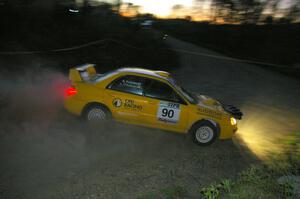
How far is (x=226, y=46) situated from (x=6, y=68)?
69.8ft

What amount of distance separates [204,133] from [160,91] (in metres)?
1.45

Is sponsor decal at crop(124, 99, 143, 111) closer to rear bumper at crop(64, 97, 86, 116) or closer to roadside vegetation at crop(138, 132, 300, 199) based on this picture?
rear bumper at crop(64, 97, 86, 116)

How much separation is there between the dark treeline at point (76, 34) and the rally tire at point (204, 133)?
7483 millimetres

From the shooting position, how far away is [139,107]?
8.83 meters

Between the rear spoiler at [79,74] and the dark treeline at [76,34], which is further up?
the dark treeline at [76,34]

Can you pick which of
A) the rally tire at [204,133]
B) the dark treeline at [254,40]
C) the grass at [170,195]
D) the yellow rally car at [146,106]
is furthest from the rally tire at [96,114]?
the dark treeline at [254,40]

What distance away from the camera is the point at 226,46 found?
102 feet

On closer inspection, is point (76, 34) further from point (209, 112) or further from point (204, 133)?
point (204, 133)

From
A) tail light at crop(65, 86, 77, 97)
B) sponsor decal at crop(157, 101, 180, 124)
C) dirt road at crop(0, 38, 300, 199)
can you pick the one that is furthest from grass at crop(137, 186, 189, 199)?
tail light at crop(65, 86, 77, 97)

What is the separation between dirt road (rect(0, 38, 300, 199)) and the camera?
248 inches

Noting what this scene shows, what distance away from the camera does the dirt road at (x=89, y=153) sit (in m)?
6.29

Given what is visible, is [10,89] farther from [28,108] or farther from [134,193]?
[134,193]

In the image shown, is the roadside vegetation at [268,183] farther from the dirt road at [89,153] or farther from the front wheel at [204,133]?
the front wheel at [204,133]

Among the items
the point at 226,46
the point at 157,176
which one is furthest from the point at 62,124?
the point at 226,46
